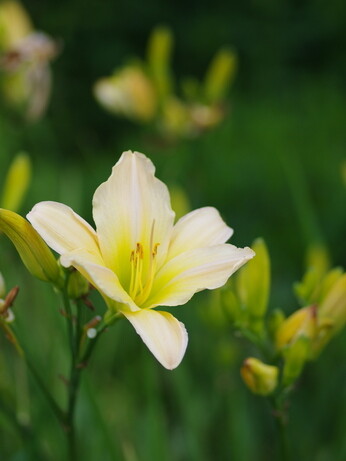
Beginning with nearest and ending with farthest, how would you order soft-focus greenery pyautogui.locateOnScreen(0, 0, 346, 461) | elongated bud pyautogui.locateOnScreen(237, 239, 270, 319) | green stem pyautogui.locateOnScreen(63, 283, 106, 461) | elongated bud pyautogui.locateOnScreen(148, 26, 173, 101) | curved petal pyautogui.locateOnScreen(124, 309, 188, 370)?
1. curved petal pyautogui.locateOnScreen(124, 309, 188, 370)
2. green stem pyautogui.locateOnScreen(63, 283, 106, 461)
3. elongated bud pyautogui.locateOnScreen(237, 239, 270, 319)
4. soft-focus greenery pyautogui.locateOnScreen(0, 0, 346, 461)
5. elongated bud pyautogui.locateOnScreen(148, 26, 173, 101)

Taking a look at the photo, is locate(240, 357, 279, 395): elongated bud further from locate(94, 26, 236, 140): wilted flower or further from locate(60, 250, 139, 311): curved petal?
locate(94, 26, 236, 140): wilted flower

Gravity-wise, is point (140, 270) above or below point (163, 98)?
below

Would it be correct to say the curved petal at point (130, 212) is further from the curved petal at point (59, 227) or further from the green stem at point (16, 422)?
the green stem at point (16, 422)

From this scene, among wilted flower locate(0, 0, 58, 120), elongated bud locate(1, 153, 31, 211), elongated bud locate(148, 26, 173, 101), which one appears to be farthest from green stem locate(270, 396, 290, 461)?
elongated bud locate(148, 26, 173, 101)

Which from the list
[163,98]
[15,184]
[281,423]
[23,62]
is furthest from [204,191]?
[281,423]

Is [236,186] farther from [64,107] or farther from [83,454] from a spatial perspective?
[64,107]

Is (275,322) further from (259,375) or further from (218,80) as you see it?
(218,80)

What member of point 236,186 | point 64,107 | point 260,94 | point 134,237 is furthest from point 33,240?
point 64,107

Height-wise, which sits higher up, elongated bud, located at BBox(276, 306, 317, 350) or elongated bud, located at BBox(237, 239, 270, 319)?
elongated bud, located at BBox(237, 239, 270, 319)
